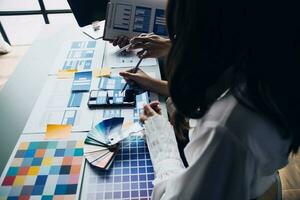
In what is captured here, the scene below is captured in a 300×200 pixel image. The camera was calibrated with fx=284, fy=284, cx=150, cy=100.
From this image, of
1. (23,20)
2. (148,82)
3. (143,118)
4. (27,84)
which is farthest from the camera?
(23,20)

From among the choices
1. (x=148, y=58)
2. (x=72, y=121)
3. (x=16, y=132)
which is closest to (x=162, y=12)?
(x=148, y=58)

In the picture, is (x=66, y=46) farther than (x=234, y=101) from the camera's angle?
Yes

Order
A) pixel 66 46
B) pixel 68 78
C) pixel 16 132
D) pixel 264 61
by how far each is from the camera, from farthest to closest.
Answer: pixel 66 46, pixel 68 78, pixel 16 132, pixel 264 61

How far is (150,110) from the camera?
104 cm

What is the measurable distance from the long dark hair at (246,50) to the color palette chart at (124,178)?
1.33 ft

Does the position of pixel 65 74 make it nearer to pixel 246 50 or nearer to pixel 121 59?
pixel 121 59

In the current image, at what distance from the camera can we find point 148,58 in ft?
4.66

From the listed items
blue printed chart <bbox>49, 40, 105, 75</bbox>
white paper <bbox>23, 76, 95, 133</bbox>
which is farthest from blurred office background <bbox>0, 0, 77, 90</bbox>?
white paper <bbox>23, 76, 95, 133</bbox>

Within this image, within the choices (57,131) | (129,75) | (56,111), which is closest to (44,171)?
(57,131)

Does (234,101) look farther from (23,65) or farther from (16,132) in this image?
(23,65)

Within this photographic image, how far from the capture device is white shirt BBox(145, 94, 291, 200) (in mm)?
498

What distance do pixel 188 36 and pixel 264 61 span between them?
0.14 meters

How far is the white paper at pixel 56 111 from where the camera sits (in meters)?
1.06

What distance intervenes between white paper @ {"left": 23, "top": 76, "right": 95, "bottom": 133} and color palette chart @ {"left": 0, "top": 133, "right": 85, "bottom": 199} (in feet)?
0.17
